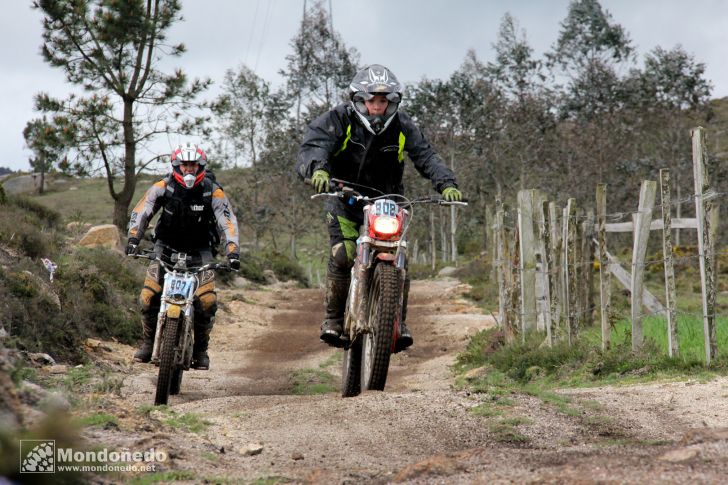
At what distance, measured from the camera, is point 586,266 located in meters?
15.1

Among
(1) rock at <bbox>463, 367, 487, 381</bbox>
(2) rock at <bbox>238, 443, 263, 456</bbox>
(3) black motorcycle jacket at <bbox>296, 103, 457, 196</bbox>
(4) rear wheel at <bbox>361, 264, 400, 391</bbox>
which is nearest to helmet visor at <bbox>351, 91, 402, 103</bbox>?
(3) black motorcycle jacket at <bbox>296, 103, 457, 196</bbox>

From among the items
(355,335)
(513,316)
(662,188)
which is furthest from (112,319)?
(662,188)

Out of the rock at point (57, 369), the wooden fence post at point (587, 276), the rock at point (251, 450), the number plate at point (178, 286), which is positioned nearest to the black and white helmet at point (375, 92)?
the number plate at point (178, 286)

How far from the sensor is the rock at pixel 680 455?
4105 millimetres

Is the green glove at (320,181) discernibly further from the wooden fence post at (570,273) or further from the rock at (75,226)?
the rock at (75,226)

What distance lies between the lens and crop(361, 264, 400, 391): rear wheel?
7207mm

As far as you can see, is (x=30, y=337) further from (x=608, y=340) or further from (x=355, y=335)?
(x=608, y=340)

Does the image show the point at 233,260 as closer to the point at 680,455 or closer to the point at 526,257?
the point at 526,257

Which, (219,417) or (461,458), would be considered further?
(219,417)

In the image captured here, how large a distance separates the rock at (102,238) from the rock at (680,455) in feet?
59.8

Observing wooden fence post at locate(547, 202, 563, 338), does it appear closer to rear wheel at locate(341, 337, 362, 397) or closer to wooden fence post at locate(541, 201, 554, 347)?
wooden fence post at locate(541, 201, 554, 347)

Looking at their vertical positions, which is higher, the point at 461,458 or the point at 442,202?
the point at 442,202

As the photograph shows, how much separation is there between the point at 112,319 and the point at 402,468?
33.1 ft

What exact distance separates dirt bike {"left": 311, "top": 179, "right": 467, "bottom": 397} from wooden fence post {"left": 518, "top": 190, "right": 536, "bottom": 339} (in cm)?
468
